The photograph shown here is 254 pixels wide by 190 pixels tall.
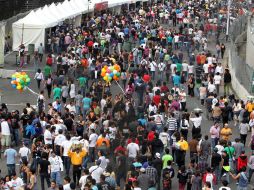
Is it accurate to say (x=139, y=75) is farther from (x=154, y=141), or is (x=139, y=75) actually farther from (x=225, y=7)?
(x=225, y=7)

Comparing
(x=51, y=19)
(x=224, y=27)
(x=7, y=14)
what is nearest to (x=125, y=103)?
(x=51, y=19)

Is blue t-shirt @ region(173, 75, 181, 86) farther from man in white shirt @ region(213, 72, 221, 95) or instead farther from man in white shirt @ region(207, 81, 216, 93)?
man in white shirt @ region(207, 81, 216, 93)

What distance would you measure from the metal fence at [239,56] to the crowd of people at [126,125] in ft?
2.66

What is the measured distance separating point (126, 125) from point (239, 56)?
1703cm

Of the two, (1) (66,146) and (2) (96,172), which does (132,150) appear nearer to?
(1) (66,146)

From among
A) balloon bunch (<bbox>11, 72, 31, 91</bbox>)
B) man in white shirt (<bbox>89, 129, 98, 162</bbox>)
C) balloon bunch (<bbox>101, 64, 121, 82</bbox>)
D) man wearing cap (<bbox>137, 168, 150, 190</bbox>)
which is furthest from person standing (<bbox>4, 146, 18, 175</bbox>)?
balloon bunch (<bbox>101, 64, 121, 82</bbox>)

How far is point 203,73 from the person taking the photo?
39938 mm

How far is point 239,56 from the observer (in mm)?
45344

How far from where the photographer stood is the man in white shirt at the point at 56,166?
24203 millimetres

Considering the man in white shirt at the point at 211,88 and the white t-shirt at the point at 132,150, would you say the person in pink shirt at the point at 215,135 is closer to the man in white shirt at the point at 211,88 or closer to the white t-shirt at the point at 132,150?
the white t-shirt at the point at 132,150

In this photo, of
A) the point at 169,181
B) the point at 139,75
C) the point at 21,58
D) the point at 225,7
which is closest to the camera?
the point at 169,181

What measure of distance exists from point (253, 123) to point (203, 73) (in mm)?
10527

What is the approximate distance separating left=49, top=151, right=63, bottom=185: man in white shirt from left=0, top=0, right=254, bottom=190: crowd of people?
0.08 ft

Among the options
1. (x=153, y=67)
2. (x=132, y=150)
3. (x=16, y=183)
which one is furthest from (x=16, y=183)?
(x=153, y=67)
